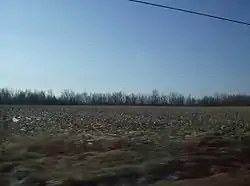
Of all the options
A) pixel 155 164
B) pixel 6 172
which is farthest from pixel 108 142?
pixel 6 172

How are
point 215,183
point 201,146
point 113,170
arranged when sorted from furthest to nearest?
point 201,146, point 113,170, point 215,183

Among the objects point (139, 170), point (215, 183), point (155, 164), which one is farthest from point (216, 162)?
point (215, 183)

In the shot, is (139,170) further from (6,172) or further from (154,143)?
(154,143)

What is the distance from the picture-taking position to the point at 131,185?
12508 mm

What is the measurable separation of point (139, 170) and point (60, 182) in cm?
342

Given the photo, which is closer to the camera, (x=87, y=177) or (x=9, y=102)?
(x=87, y=177)

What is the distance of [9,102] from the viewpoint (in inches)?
3607

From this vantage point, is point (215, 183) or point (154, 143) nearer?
point (215, 183)

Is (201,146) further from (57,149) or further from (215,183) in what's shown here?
(215,183)

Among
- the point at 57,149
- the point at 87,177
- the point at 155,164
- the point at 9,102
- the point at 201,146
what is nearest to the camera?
the point at 87,177

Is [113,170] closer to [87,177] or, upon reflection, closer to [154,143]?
[87,177]

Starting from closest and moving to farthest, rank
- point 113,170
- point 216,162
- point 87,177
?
point 87,177, point 113,170, point 216,162

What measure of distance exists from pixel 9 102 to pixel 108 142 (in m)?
73.7

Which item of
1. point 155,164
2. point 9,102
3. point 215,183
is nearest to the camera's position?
point 215,183
